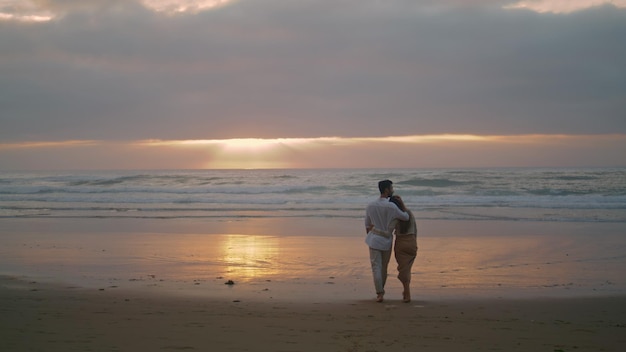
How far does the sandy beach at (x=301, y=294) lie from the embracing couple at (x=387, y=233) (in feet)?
1.50

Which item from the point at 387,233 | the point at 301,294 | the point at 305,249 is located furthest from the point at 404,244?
the point at 305,249

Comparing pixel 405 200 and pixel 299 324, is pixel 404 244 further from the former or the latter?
pixel 405 200

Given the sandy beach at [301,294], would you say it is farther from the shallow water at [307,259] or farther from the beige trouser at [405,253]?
the beige trouser at [405,253]

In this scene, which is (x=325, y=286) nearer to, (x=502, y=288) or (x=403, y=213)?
(x=403, y=213)

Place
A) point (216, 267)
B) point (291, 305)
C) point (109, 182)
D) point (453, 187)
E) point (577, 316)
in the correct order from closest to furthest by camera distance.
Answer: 1. point (577, 316)
2. point (291, 305)
3. point (216, 267)
4. point (453, 187)
5. point (109, 182)

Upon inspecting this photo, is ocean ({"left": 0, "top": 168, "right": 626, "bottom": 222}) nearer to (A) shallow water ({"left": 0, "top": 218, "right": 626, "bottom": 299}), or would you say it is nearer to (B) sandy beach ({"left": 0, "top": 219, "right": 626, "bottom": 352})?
(A) shallow water ({"left": 0, "top": 218, "right": 626, "bottom": 299})

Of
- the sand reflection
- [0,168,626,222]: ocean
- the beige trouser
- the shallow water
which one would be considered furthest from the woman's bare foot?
[0,168,626,222]: ocean

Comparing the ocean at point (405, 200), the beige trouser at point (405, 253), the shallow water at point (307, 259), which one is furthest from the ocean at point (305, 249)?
the beige trouser at point (405, 253)

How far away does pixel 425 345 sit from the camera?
212 inches

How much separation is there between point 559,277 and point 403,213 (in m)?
3.37

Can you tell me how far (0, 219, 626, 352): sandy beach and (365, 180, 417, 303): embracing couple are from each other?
46 cm

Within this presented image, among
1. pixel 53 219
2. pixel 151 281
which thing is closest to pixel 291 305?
pixel 151 281

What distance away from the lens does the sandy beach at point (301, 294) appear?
556cm

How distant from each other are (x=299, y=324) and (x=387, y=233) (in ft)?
7.06
